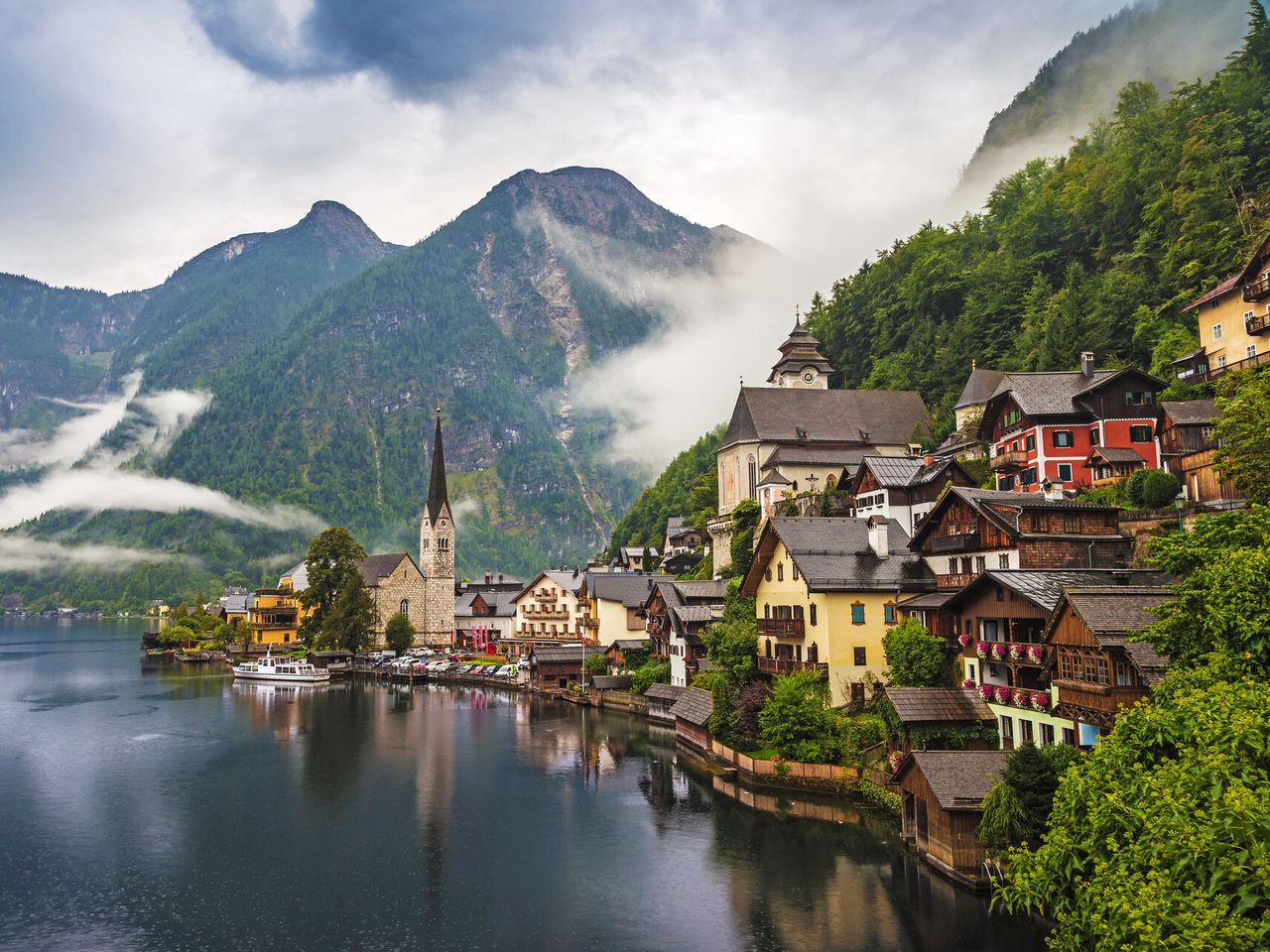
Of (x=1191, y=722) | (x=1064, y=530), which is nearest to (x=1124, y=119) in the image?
(x=1064, y=530)

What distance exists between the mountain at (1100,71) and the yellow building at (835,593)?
8077cm

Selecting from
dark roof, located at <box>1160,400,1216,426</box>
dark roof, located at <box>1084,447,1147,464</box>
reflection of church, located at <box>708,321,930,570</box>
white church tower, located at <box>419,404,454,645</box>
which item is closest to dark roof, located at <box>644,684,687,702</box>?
reflection of church, located at <box>708,321,930,570</box>

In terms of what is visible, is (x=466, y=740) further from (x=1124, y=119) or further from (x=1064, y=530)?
(x=1124, y=119)

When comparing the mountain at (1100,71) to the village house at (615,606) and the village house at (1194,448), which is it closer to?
the village house at (1194,448)

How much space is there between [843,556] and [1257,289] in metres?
27.0

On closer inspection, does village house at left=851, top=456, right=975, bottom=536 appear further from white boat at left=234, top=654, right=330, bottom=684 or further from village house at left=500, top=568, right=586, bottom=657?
white boat at left=234, top=654, right=330, bottom=684

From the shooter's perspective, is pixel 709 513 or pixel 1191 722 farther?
pixel 709 513

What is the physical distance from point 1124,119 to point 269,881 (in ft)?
329

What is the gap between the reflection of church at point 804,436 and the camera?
8444 cm

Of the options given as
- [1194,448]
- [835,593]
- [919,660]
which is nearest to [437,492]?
[835,593]

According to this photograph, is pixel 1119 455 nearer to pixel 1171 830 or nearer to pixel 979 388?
pixel 979 388

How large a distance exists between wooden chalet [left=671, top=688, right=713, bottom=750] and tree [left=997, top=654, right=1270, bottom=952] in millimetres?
32534

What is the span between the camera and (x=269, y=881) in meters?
34.2

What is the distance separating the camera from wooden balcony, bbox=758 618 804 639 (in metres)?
48.0
